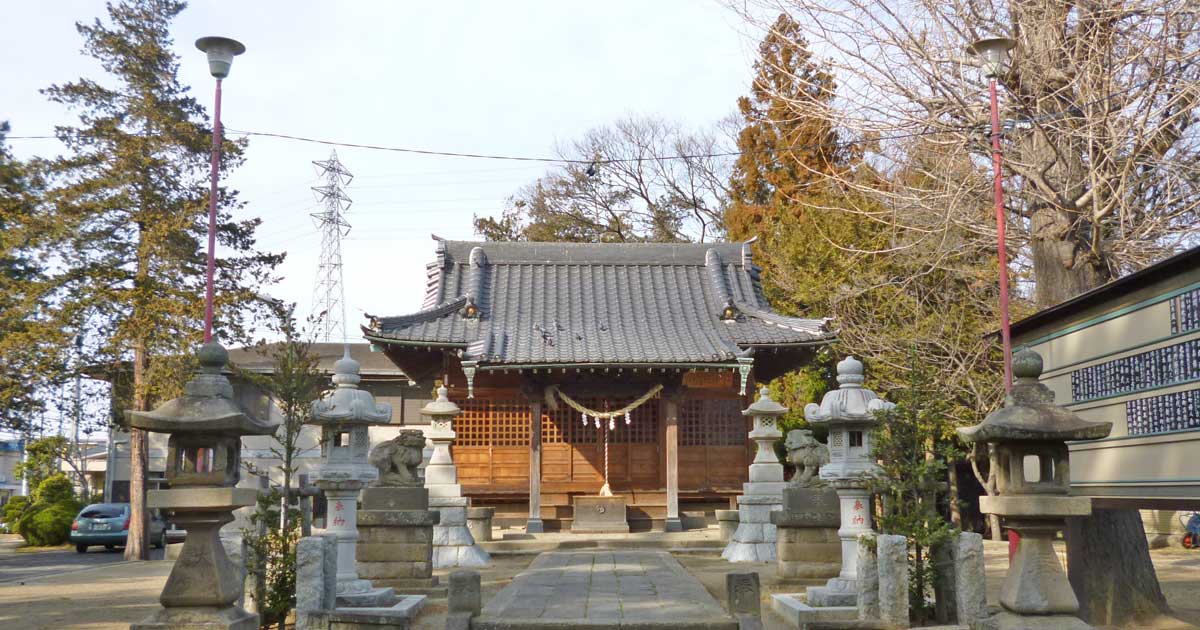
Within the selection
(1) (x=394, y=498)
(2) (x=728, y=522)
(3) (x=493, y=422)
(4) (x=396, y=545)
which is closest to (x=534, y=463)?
(3) (x=493, y=422)

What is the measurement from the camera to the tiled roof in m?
20.6

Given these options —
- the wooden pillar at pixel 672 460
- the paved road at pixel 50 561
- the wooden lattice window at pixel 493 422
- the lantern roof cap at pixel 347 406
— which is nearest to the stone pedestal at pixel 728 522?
the wooden pillar at pixel 672 460

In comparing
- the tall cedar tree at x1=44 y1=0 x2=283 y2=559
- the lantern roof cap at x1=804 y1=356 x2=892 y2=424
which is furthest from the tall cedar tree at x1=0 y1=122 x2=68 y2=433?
the lantern roof cap at x1=804 y1=356 x2=892 y2=424

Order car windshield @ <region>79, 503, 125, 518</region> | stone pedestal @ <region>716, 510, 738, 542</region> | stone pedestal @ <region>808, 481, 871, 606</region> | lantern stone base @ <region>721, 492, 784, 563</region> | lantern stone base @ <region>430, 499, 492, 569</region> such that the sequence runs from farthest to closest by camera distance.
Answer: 1. car windshield @ <region>79, 503, 125, 518</region>
2. stone pedestal @ <region>716, 510, 738, 542</region>
3. lantern stone base @ <region>721, 492, 784, 563</region>
4. lantern stone base @ <region>430, 499, 492, 569</region>
5. stone pedestal @ <region>808, 481, 871, 606</region>

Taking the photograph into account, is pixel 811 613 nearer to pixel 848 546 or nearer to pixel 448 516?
pixel 848 546

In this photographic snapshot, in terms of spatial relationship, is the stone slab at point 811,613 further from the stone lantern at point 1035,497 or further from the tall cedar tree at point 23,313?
the tall cedar tree at point 23,313

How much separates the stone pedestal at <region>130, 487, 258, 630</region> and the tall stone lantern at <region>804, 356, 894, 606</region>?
585cm

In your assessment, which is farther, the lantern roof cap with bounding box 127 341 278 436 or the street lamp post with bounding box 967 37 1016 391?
the street lamp post with bounding box 967 37 1016 391

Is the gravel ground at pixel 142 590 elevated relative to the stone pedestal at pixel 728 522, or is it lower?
Result: lower

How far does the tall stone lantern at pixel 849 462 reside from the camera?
1030 centimetres

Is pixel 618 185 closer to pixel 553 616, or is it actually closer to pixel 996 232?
pixel 996 232

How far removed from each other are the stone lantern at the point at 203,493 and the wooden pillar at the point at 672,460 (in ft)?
43.3

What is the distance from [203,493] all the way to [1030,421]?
6.17 m

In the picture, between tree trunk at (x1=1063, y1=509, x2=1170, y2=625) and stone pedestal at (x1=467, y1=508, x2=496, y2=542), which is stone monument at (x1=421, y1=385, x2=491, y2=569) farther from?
tree trunk at (x1=1063, y1=509, x2=1170, y2=625)
